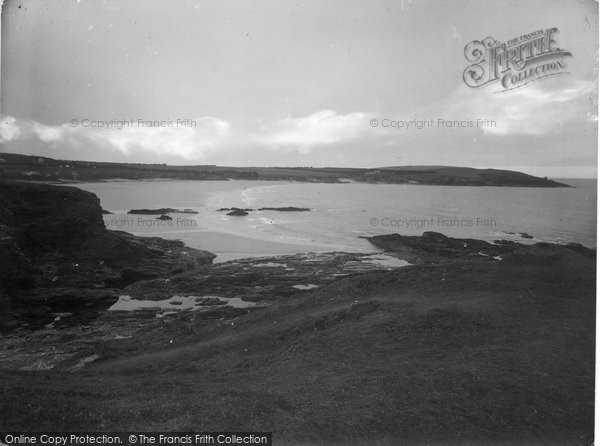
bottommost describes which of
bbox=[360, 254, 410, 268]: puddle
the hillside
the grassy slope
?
the grassy slope

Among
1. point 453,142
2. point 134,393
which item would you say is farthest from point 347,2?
point 134,393

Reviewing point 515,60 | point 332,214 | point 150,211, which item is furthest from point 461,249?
point 150,211

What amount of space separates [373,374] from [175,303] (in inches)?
219

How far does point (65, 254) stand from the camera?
938 cm

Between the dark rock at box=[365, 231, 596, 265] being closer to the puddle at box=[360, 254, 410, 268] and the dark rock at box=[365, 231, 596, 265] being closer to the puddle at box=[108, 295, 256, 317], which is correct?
the puddle at box=[360, 254, 410, 268]

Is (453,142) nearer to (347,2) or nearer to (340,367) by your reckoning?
(347,2)

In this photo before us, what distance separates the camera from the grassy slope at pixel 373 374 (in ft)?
14.1

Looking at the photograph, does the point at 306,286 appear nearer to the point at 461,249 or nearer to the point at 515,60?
the point at 461,249

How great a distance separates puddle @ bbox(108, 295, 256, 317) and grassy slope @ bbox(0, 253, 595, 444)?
81cm

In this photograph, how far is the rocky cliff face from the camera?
8.37 metres

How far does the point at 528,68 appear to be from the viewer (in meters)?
7.16

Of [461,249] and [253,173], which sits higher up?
[253,173]


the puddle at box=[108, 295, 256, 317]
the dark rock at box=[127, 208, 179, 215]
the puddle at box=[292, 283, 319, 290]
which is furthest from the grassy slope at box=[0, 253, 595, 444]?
the dark rock at box=[127, 208, 179, 215]

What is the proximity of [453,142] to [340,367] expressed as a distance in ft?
15.7
